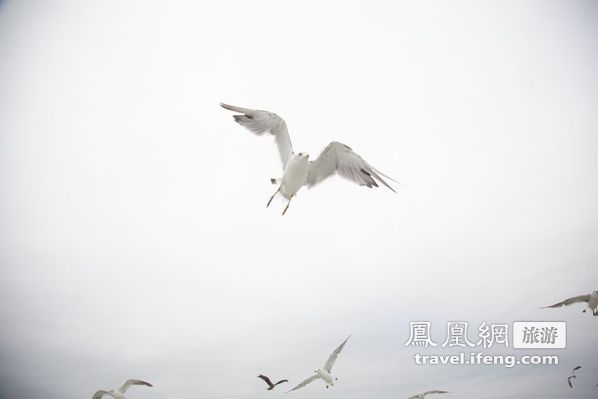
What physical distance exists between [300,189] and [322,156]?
409 millimetres

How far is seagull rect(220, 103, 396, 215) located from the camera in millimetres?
4836

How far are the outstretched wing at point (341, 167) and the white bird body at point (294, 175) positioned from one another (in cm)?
9

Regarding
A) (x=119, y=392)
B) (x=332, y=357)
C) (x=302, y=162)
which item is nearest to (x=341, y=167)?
(x=302, y=162)

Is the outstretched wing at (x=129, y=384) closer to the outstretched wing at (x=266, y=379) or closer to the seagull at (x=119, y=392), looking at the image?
the seagull at (x=119, y=392)

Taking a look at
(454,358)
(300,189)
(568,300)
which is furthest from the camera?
(568,300)


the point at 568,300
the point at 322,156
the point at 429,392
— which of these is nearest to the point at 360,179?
the point at 322,156

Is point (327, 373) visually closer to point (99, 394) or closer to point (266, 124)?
point (99, 394)

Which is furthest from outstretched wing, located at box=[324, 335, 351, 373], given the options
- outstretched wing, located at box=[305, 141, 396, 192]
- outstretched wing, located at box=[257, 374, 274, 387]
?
outstretched wing, located at box=[305, 141, 396, 192]

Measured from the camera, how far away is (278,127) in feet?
16.1

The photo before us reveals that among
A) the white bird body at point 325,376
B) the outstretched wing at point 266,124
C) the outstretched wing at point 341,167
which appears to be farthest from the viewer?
the white bird body at point 325,376

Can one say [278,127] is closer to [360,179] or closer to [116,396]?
[360,179]

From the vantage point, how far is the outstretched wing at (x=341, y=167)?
4919 millimetres

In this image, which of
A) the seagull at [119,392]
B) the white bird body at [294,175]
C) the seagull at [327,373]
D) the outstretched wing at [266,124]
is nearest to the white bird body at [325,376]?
the seagull at [327,373]

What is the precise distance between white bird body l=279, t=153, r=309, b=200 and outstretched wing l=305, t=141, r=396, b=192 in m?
0.09
